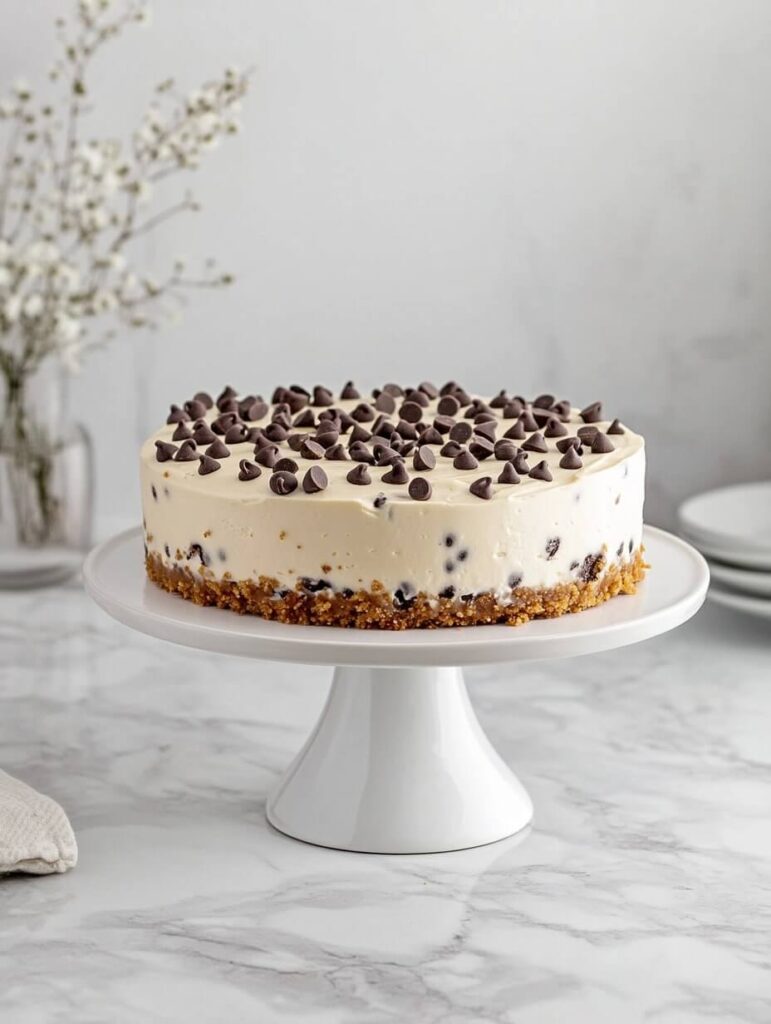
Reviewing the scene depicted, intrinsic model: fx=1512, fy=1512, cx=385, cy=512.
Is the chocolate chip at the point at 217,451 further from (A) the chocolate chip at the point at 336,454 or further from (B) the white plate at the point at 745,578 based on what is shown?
(B) the white plate at the point at 745,578

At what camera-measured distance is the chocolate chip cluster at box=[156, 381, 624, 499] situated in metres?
1.21

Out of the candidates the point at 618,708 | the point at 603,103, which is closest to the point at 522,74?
the point at 603,103

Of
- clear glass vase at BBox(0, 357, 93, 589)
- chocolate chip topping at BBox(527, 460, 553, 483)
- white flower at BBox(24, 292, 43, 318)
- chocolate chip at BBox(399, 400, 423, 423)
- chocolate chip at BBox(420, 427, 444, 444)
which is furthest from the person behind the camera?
clear glass vase at BBox(0, 357, 93, 589)

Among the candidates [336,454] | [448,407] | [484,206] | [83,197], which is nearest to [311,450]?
[336,454]

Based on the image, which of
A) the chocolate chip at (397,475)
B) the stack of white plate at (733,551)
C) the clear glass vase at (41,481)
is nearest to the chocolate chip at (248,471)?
the chocolate chip at (397,475)

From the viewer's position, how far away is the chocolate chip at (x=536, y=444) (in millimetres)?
1299

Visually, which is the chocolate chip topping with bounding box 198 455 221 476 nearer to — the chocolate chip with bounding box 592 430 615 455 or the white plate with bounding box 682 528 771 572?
the chocolate chip with bounding box 592 430 615 455

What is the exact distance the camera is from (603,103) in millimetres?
2111

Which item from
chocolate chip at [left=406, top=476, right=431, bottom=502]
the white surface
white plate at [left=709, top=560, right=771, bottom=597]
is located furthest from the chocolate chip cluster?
white plate at [left=709, top=560, right=771, bottom=597]

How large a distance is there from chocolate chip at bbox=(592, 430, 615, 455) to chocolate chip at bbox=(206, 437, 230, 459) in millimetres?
316

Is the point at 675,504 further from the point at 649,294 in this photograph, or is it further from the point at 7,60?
the point at 7,60

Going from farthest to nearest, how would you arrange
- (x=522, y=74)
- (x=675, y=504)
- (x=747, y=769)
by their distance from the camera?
(x=675, y=504), (x=522, y=74), (x=747, y=769)

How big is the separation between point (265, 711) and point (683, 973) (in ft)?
2.23

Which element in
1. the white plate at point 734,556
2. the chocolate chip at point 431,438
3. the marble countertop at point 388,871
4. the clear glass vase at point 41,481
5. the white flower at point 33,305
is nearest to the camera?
the marble countertop at point 388,871
